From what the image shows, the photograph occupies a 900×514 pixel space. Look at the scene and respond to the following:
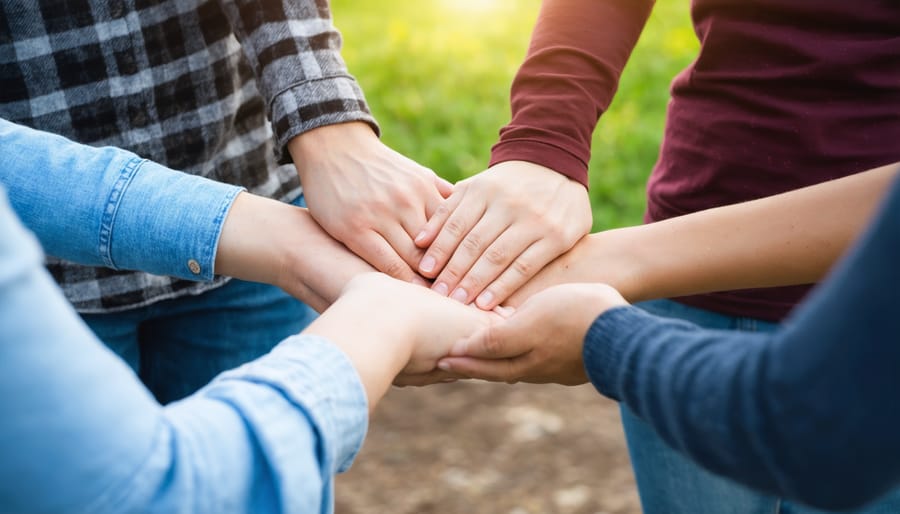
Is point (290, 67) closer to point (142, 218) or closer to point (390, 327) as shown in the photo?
point (142, 218)

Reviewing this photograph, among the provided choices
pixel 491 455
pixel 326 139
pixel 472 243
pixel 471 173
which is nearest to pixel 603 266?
pixel 472 243

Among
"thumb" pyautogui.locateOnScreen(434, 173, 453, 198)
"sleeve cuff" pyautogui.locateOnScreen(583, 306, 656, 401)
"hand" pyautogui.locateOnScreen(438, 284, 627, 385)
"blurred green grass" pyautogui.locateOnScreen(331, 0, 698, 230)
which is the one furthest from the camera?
"blurred green grass" pyautogui.locateOnScreen(331, 0, 698, 230)

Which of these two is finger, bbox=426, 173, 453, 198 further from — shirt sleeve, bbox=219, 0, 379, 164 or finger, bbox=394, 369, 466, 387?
finger, bbox=394, 369, 466, 387

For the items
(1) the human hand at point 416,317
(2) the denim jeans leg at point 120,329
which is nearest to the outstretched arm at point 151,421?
(1) the human hand at point 416,317

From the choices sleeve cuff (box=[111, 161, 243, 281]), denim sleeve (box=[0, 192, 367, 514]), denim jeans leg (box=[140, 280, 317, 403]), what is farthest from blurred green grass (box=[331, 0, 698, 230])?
denim sleeve (box=[0, 192, 367, 514])

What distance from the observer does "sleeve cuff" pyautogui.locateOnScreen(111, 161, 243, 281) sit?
1.45 meters

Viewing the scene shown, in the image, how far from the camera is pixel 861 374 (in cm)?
78

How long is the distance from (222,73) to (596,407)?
2.13m

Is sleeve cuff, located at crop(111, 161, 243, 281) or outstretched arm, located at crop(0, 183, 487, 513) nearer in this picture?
outstretched arm, located at crop(0, 183, 487, 513)

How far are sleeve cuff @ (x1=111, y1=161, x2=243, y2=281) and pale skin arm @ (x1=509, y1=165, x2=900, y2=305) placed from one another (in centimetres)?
71

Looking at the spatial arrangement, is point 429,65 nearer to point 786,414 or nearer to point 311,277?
point 311,277

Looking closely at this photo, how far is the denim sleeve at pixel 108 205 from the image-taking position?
4.61ft

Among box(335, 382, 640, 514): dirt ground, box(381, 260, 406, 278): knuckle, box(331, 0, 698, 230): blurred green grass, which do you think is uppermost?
box(381, 260, 406, 278): knuckle

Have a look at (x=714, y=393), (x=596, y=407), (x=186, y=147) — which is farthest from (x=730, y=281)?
(x=596, y=407)
